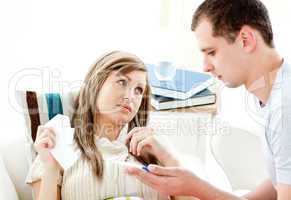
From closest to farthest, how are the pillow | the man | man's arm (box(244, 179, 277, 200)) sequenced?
the man < the pillow < man's arm (box(244, 179, 277, 200))

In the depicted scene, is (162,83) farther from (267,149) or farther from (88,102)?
(267,149)

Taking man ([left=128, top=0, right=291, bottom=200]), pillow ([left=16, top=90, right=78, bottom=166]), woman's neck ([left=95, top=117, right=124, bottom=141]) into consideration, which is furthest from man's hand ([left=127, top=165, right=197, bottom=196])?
pillow ([left=16, top=90, right=78, bottom=166])

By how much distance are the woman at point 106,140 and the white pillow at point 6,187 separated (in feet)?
0.21

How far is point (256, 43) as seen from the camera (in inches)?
39.0

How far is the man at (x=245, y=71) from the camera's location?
0.97 metres

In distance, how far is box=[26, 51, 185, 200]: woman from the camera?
1038mm

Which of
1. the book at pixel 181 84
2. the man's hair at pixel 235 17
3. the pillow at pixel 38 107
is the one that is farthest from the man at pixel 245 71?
the pillow at pixel 38 107

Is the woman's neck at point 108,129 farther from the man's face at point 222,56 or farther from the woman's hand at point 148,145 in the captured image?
the man's face at point 222,56

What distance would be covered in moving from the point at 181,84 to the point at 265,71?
8.9 inches

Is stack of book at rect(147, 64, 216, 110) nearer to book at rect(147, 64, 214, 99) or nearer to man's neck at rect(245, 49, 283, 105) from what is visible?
book at rect(147, 64, 214, 99)

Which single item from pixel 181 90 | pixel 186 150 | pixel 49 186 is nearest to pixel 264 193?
pixel 186 150

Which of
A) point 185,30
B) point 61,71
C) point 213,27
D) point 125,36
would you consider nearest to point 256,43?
point 213,27

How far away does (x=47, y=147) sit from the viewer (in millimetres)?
1017

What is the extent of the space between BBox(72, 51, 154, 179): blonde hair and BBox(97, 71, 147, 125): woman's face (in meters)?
0.01
